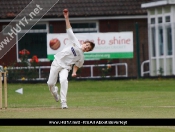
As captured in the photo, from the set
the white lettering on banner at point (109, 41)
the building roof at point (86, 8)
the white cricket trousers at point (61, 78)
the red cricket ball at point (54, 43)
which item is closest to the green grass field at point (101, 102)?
the white cricket trousers at point (61, 78)

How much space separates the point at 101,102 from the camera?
21469 millimetres

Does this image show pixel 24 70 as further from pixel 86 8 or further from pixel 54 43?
pixel 86 8

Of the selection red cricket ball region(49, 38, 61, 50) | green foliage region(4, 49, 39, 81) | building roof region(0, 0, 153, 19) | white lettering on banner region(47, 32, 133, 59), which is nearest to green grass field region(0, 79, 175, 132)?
green foliage region(4, 49, 39, 81)

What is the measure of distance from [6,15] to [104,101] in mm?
17240

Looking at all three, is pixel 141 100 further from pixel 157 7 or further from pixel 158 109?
pixel 157 7

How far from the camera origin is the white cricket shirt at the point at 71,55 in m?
17.8

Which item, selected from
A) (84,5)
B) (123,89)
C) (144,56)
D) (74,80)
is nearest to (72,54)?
(123,89)

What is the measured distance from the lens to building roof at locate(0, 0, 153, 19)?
127 feet

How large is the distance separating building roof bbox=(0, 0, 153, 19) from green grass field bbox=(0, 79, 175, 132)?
633cm

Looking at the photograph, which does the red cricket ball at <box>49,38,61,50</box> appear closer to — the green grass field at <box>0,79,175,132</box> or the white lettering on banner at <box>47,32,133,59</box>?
the white lettering on banner at <box>47,32,133,59</box>

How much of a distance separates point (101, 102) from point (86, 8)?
18.1 metres

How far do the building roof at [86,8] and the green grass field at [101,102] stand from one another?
6.33 m

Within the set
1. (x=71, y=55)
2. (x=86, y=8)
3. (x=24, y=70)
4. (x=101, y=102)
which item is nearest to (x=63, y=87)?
(x=71, y=55)

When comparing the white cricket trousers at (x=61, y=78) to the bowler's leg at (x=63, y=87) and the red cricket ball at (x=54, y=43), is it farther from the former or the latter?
the red cricket ball at (x=54, y=43)
